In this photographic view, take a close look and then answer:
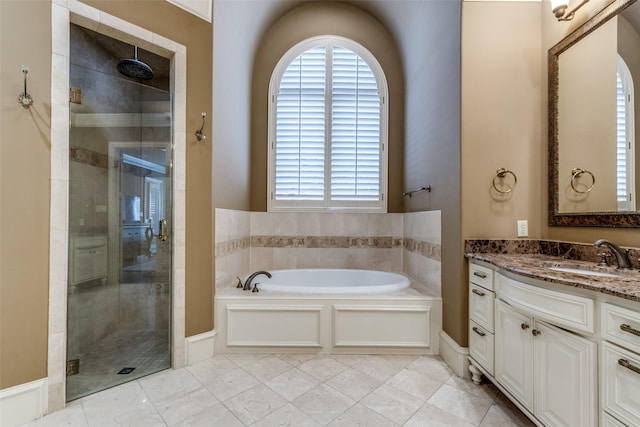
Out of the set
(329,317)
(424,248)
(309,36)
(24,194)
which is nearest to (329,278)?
(329,317)

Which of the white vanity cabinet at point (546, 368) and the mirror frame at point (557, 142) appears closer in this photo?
the white vanity cabinet at point (546, 368)

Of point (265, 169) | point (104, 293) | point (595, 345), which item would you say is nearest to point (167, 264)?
point (104, 293)

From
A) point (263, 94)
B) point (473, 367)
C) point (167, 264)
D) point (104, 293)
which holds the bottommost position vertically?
point (473, 367)

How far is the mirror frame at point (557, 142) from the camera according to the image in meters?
1.39

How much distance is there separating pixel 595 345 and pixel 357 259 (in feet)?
6.91

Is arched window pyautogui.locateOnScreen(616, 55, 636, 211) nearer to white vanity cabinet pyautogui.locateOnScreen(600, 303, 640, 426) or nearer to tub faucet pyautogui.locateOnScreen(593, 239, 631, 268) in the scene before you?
tub faucet pyautogui.locateOnScreen(593, 239, 631, 268)

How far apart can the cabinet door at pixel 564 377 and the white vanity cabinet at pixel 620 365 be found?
41 millimetres

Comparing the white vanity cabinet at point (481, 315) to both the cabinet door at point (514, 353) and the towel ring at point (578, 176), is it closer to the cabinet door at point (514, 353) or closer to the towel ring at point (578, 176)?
the cabinet door at point (514, 353)

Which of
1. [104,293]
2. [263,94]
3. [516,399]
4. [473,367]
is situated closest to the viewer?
[516,399]

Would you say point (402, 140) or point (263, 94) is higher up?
point (263, 94)

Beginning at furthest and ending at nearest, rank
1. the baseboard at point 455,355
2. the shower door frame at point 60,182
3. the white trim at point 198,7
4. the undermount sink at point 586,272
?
1. the white trim at point 198,7
2. the baseboard at point 455,355
3. the shower door frame at point 60,182
4. the undermount sink at point 586,272

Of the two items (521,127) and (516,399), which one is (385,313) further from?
(521,127)

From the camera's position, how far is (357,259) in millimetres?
3014

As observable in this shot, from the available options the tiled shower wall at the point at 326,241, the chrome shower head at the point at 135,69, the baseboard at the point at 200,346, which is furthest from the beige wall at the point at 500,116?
the chrome shower head at the point at 135,69
